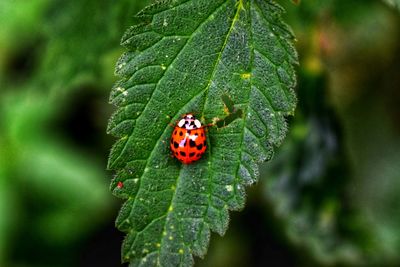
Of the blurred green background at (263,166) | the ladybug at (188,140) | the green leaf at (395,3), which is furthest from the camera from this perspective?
the blurred green background at (263,166)

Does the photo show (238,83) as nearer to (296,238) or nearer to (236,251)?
(296,238)

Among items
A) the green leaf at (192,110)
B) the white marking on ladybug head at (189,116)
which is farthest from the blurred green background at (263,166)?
the white marking on ladybug head at (189,116)

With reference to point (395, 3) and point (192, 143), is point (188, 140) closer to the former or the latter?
point (192, 143)

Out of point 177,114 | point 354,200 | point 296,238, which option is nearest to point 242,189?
point 177,114

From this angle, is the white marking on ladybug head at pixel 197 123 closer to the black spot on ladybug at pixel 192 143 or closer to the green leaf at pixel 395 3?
the black spot on ladybug at pixel 192 143

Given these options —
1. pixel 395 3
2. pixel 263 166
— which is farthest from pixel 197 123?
pixel 263 166

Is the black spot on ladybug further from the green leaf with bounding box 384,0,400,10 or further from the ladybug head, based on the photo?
the green leaf with bounding box 384,0,400,10
